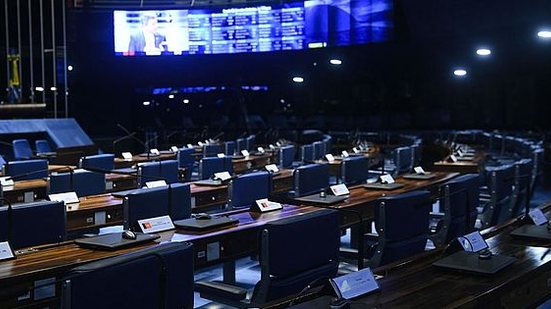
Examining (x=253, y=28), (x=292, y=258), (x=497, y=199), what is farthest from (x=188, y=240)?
(x=253, y=28)

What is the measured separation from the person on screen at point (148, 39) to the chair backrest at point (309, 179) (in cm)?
986

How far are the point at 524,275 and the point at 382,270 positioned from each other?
0.50m

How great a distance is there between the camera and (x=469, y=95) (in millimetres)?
12641

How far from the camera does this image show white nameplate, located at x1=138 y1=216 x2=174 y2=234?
129 inches

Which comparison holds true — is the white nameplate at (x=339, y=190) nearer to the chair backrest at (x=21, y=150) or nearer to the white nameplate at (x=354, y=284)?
the white nameplate at (x=354, y=284)

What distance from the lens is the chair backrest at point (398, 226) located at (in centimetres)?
343

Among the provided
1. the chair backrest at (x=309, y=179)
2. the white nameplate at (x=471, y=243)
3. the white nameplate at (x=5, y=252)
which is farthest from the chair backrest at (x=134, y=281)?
the chair backrest at (x=309, y=179)

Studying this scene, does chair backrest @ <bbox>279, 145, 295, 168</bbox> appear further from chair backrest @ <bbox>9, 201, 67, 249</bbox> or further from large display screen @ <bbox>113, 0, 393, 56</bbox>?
chair backrest @ <bbox>9, 201, 67, 249</bbox>

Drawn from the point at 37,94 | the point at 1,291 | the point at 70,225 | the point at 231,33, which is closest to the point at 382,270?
the point at 1,291

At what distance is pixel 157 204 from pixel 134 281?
6.44 feet

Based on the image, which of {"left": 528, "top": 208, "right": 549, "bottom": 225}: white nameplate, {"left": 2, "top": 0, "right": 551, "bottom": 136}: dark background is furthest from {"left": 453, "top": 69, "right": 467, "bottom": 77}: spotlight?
{"left": 528, "top": 208, "right": 549, "bottom": 225}: white nameplate

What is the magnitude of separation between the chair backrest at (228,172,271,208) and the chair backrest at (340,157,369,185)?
A: 154 centimetres

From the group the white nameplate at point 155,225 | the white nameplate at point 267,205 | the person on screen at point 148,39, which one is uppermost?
the person on screen at point 148,39

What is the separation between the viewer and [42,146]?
1179cm
